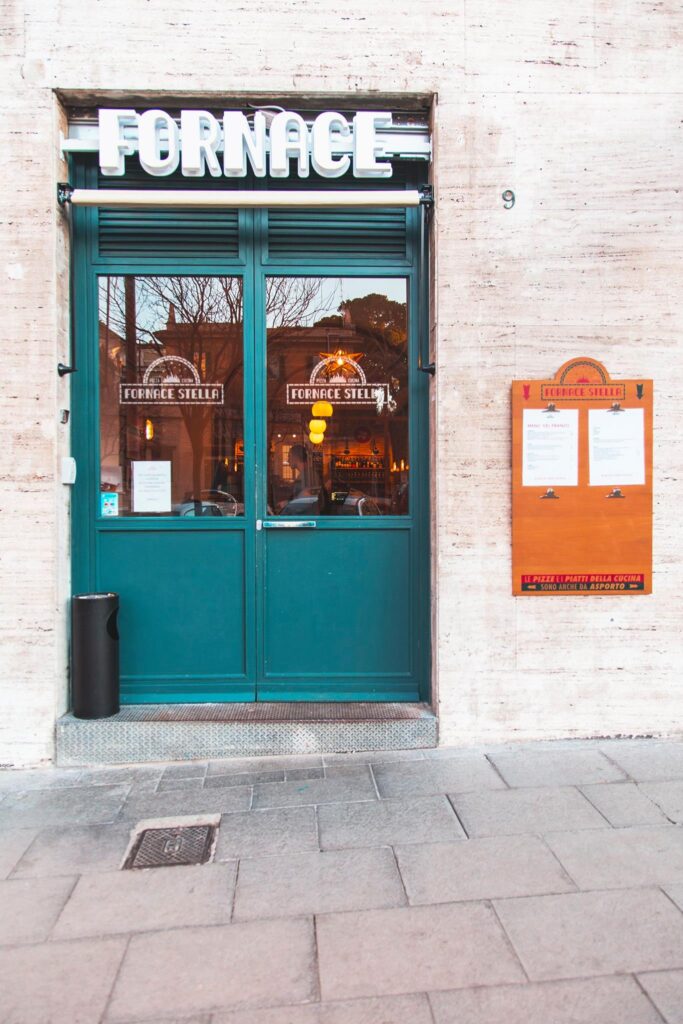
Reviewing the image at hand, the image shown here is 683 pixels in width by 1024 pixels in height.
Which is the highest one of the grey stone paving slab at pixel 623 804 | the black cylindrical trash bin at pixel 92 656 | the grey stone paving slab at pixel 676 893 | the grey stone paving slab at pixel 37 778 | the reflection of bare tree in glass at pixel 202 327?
the reflection of bare tree in glass at pixel 202 327

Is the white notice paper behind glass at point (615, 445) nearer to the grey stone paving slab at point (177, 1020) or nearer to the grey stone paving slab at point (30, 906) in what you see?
the grey stone paving slab at point (177, 1020)

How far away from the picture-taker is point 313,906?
111 inches

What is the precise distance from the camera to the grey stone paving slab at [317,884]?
9.29 feet

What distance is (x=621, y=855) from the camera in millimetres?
3182

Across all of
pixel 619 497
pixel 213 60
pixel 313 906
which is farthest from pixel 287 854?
pixel 213 60

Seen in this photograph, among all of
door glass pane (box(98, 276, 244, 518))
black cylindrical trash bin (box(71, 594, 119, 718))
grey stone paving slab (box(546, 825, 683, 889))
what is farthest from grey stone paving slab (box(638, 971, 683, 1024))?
door glass pane (box(98, 276, 244, 518))

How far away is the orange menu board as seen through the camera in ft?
15.1

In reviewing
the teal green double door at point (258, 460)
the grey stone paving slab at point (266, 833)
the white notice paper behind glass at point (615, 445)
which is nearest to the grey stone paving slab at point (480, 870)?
the grey stone paving slab at point (266, 833)

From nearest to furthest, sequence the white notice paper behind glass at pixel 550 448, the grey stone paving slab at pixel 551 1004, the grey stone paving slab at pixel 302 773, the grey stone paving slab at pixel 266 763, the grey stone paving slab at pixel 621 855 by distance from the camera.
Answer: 1. the grey stone paving slab at pixel 551 1004
2. the grey stone paving slab at pixel 621 855
3. the grey stone paving slab at pixel 302 773
4. the grey stone paving slab at pixel 266 763
5. the white notice paper behind glass at pixel 550 448

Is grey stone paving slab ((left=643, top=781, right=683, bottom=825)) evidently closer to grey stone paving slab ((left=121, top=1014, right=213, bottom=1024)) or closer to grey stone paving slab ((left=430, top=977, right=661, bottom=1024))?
grey stone paving slab ((left=430, top=977, right=661, bottom=1024))

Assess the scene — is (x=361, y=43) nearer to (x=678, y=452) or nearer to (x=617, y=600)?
(x=678, y=452)

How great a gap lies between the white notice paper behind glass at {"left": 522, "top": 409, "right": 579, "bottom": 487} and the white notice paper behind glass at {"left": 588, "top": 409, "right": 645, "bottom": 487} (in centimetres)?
12

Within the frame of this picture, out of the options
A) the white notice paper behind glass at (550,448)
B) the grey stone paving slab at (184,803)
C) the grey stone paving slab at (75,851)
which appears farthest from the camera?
the white notice paper behind glass at (550,448)

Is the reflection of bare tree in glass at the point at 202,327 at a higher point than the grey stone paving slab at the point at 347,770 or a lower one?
higher
